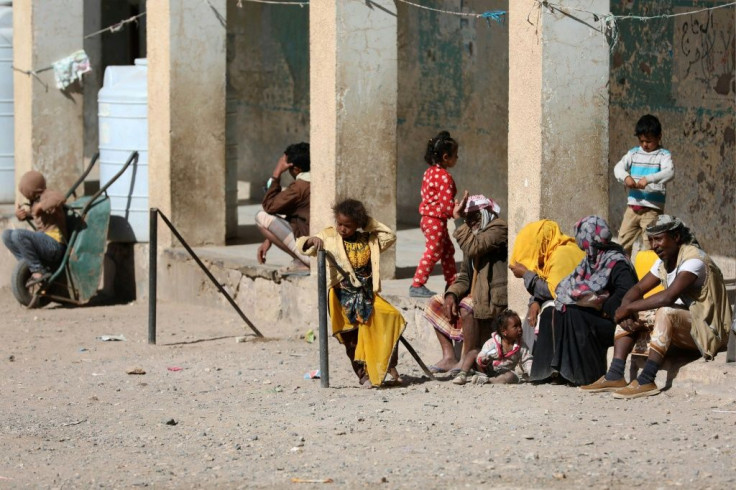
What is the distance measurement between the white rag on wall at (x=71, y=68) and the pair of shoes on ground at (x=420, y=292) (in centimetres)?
497

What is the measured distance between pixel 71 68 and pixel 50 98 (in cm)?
35

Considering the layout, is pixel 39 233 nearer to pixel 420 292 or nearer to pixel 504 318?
pixel 420 292

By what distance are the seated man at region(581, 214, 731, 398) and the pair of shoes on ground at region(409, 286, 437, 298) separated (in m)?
2.04

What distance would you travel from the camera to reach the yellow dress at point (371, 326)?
327 inches

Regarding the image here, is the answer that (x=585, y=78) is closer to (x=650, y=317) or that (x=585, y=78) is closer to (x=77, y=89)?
(x=650, y=317)

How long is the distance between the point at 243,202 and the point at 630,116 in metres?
5.64

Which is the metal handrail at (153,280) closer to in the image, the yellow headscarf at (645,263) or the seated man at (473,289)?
the seated man at (473,289)

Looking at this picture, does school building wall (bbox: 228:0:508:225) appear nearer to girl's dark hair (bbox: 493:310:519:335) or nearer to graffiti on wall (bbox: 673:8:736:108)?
graffiti on wall (bbox: 673:8:736:108)

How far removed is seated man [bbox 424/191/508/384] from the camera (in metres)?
8.55

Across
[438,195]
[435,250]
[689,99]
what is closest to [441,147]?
[438,195]

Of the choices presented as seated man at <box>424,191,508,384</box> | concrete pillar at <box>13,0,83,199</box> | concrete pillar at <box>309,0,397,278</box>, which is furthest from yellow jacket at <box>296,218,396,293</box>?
concrete pillar at <box>13,0,83,199</box>

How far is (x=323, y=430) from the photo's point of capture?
7.39 meters

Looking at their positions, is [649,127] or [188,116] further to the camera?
[188,116]

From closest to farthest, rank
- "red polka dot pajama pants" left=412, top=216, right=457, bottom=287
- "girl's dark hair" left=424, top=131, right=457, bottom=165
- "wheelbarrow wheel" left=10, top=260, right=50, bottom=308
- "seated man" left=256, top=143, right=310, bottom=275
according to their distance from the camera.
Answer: "girl's dark hair" left=424, top=131, right=457, bottom=165 → "red polka dot pajama pants" left=412, top=216, right=457, bottom=287 → "seated man" left=256, top=143, right=310, bottom=275 → "wheelbarrow wheel" left=10, top=260, right=50, bottom=308
